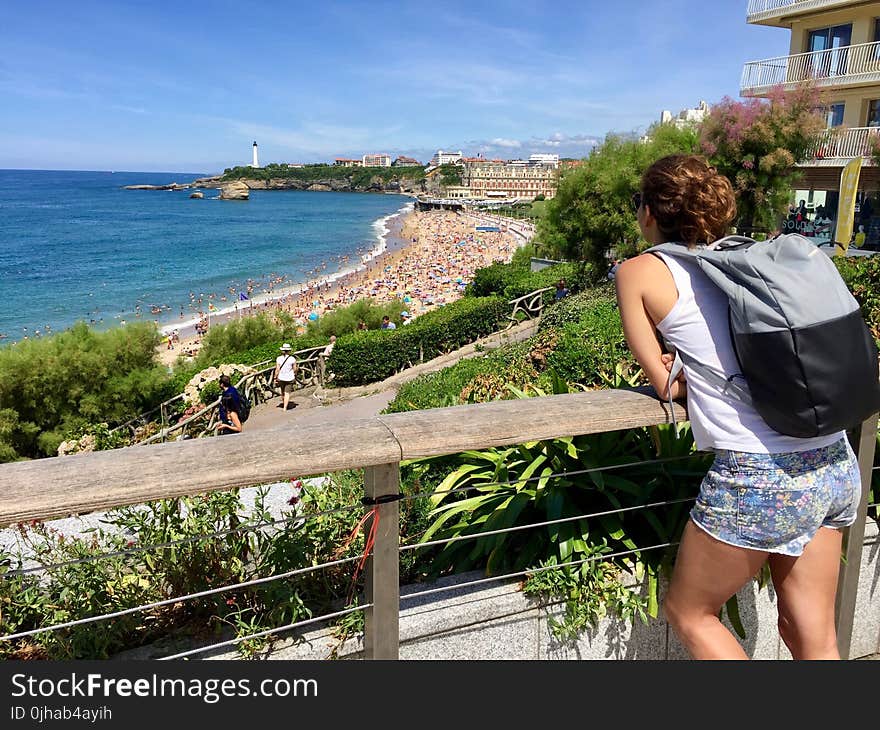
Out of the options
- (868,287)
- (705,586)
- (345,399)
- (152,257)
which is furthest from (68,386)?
(152,257)

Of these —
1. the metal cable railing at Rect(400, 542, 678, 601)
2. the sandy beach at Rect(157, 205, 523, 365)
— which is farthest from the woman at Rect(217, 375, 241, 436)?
the metal cable railing at Rect(400, 542, 678, 601)

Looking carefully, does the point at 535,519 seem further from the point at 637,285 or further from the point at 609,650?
the point at 637,285

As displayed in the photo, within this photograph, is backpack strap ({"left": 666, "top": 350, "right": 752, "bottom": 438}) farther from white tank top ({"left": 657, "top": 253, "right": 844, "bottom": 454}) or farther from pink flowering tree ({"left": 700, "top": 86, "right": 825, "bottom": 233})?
pink flowering tree ({"left": 700, "top": 86, "right": 825, "bottom": 233})

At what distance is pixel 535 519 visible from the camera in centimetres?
267

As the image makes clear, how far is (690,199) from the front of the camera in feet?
6.51

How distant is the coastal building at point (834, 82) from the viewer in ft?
84.3

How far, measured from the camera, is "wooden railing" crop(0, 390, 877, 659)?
61.0 inches

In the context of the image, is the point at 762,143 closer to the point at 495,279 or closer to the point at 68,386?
the point at 495,279

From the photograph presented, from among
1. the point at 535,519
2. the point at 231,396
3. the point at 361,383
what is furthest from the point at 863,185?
the point at 535,519

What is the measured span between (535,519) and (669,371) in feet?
3.00

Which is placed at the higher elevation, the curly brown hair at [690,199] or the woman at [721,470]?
the curly brown hair at [690,199]

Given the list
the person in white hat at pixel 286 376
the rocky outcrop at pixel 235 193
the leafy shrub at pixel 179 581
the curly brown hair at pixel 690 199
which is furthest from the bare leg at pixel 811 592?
the rocky outcrop at pixel 235 193

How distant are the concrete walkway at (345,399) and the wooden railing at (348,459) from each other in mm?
13037

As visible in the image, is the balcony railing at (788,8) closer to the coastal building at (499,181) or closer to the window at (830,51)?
the window at (830,51)
